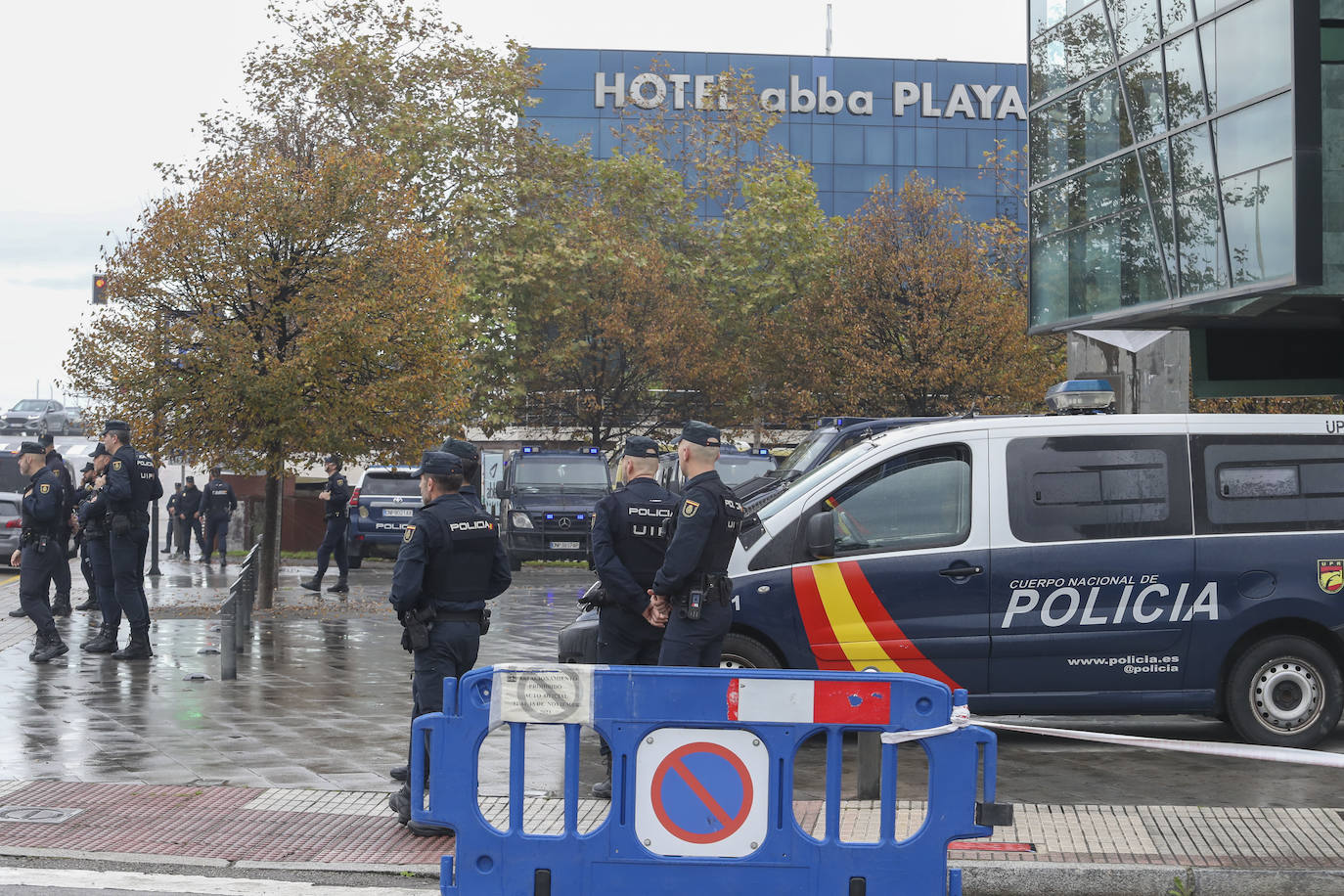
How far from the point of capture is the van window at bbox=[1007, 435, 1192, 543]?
8.79 m

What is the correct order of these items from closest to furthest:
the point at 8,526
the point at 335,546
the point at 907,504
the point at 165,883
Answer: the point at 165,883 < the point at 907,504 < the point at 335,546 < the point at 8,526

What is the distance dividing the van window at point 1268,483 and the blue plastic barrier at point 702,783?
435 centimetres

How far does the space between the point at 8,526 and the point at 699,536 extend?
1992cm

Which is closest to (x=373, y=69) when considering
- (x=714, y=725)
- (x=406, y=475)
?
(x=406, y=475)

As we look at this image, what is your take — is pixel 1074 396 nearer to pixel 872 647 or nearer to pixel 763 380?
pixel 872 647

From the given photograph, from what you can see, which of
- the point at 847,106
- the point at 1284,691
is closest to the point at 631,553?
the point at 1284,691

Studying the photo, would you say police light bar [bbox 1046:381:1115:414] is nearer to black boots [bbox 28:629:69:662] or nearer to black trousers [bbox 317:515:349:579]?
black boots [bbox 28:629:69:662]

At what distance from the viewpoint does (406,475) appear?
85.3 ft

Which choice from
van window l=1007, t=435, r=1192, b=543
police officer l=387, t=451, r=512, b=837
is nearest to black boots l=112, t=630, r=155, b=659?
police officer l=387, t=451, r=512, b=837

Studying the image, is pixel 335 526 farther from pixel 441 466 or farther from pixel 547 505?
→ pixel 441 466

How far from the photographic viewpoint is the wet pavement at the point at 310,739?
7.72 metres

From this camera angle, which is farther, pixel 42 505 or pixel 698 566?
pixel 42 505

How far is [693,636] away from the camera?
23.0 ft

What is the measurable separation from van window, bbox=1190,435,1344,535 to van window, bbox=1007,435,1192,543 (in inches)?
5.7
